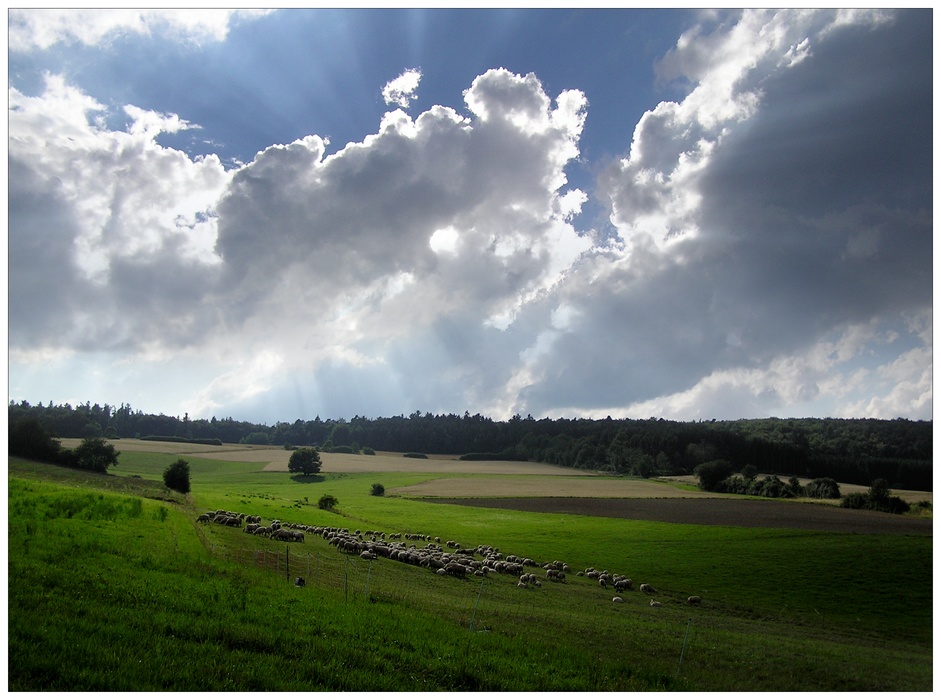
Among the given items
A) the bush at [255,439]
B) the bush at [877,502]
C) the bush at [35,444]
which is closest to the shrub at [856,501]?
the bush at [877,502]

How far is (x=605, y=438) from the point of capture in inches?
5413

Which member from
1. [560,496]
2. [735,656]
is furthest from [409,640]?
[560,496]

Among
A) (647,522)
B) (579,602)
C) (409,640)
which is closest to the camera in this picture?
(409,640)

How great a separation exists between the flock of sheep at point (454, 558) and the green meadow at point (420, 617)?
1.08 metres

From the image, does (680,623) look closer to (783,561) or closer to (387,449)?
(783,561)

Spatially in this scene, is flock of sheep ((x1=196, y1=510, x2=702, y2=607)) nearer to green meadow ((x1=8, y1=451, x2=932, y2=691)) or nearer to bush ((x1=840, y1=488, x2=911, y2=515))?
green meadow ((x1=8, y1=451, x2=932, y2=691))

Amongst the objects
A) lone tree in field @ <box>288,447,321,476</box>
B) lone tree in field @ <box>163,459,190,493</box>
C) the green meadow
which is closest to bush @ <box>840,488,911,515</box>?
the green meadow

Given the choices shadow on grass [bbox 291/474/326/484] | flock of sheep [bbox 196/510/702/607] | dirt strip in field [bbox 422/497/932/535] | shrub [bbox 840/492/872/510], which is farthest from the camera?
shadow on grass [bbox 291/474/326/484]

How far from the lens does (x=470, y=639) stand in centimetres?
1518

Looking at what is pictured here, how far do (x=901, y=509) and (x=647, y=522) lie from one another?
2186 cm

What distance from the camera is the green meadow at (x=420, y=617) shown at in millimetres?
11453

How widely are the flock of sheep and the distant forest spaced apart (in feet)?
50.9

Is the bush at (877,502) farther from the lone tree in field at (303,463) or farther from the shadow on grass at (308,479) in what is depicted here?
the lone tree in field at (303,463)

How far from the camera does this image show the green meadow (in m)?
11.5
